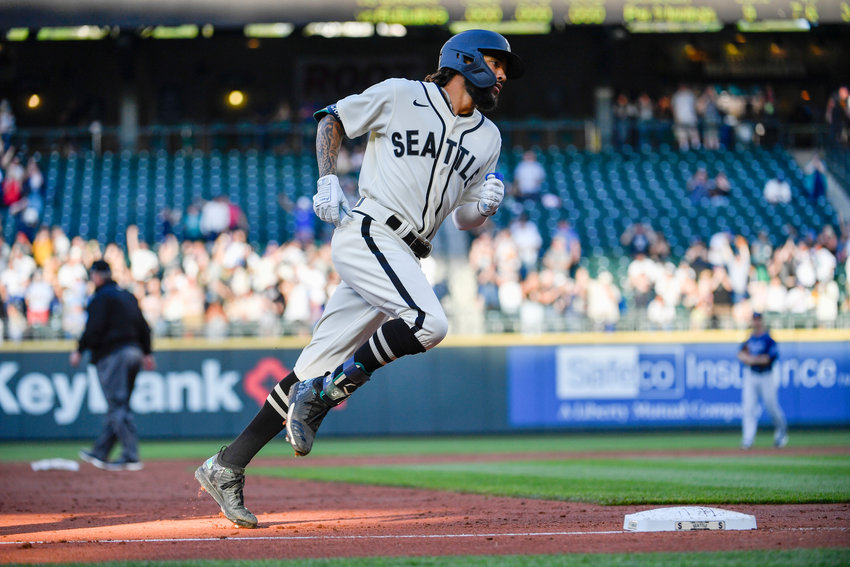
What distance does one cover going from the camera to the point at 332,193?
5.52m

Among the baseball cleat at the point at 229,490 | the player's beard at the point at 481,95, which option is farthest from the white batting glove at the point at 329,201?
the baseball cleat at the point at 229,490

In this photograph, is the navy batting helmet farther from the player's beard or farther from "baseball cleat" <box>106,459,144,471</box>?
"baseball cleat" <box>106,459,144,471</box>

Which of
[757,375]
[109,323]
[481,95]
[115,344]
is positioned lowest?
[757,375]

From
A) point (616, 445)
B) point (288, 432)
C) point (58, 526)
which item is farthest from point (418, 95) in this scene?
point (616, 445)

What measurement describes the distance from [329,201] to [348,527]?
1.67 metres

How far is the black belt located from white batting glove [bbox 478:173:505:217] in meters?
0.35

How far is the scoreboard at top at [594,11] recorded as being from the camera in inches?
933

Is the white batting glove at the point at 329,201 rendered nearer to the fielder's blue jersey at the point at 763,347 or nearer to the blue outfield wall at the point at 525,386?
the fielder's blue jersey at the point at 763,347

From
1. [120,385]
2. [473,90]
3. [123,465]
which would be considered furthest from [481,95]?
[123,465]

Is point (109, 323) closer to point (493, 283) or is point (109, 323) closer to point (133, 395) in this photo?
point (133, 395)

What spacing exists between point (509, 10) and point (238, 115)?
8.95m

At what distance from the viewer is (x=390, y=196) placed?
5.66 metres

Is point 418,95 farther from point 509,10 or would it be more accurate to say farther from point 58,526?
point 509,10

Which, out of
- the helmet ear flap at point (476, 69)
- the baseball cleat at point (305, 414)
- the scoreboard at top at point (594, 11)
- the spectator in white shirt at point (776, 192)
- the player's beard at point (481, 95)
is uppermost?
the scoreboard at top at point (594, 11)
